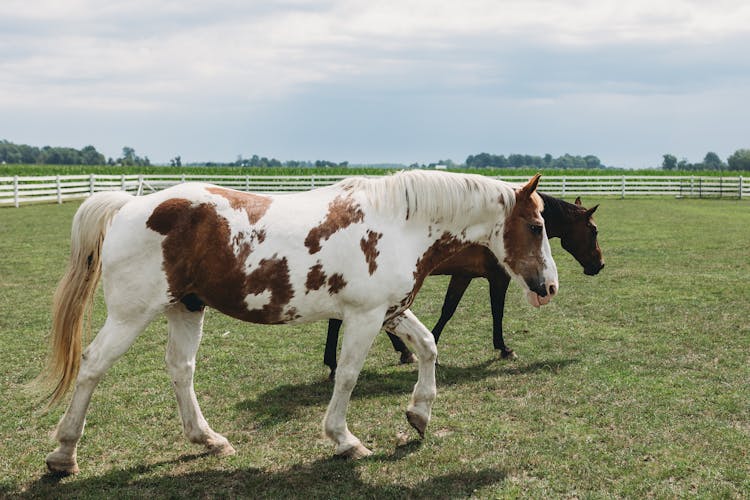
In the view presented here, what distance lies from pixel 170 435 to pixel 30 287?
738 cm

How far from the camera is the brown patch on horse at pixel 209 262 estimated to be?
410 cm

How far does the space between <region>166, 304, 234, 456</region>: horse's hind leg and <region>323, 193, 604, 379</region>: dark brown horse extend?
1848mm

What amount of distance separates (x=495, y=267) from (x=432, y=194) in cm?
277

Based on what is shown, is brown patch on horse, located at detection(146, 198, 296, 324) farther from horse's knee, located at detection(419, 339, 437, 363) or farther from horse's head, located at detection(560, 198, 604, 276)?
horse's head, located at detection(560, 198, 604, 276)

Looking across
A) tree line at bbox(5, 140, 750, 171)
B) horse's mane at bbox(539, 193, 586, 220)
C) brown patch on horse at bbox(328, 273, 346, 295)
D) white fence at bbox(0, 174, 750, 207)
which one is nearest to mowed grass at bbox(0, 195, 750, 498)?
brown patch on horse at bbox(328, 273, 346, 295)

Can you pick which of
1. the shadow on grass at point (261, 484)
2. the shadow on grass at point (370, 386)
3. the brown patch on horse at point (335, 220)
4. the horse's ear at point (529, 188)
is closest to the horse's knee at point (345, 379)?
the shadow on grass at point (261, 484)

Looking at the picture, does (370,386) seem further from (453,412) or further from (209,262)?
(209,262)

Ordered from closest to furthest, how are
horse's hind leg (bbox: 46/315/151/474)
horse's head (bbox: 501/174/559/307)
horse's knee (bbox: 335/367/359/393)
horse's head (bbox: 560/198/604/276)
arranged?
horse's hind leg (bbox: 46/315/151/474)
horse's knee (bbox: 335/367/359/393)
horse's head (bbox: 501/174/559/307)
horse's head (bbox: 560/198/604/276)

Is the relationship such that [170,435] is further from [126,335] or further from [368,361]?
[368,361]

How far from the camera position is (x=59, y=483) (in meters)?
4.13

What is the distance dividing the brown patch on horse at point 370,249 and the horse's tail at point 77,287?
1.57 metres

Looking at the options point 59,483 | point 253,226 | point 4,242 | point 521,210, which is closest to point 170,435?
point 59,483

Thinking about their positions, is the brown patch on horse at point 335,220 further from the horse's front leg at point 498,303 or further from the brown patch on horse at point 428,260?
the horse's front leg at point 498,303

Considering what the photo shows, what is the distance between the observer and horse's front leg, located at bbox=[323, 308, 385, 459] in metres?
4.31
